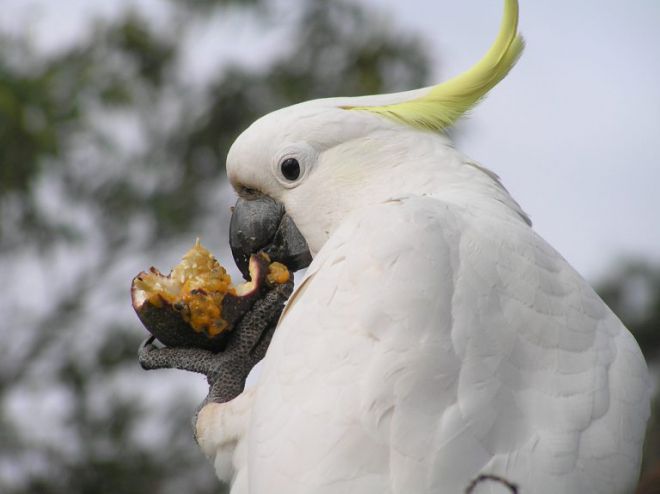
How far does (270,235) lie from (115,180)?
5318mm

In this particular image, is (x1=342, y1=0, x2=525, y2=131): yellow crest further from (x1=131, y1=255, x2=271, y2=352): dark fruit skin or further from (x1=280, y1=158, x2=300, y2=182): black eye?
(x1=131, y1=255, x2=271, y2=352): dark fruit skin

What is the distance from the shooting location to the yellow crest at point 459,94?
7.77 feet

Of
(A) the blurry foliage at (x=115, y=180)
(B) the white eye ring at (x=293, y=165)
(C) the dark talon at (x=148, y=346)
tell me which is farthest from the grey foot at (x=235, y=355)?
(A) the blurry foliage at (x=115, y=180)

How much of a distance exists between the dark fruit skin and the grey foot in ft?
0.05

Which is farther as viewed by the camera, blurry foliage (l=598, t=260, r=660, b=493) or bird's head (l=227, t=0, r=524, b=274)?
blurry foliage (l=598, t=260, r=660, b=493)

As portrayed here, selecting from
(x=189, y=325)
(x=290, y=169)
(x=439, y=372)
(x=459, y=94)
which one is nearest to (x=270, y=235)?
(x=290, y=169)

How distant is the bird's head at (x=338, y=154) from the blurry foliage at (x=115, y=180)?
434 cm

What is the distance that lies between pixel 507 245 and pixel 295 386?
20.0 inches

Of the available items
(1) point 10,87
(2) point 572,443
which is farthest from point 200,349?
(1) point 10,87

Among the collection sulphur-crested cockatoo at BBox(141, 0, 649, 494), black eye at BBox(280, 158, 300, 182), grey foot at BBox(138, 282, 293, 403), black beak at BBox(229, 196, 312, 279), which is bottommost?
sulphur-crested cockatoo at BBox(141, 0, 649, 494)

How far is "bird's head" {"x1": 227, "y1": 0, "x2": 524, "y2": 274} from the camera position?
7.57ft

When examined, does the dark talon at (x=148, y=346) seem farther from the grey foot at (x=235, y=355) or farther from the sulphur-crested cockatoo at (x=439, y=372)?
the sulphur-crested cockatoo at (x=439, y=372)

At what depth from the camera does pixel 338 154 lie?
2.33m

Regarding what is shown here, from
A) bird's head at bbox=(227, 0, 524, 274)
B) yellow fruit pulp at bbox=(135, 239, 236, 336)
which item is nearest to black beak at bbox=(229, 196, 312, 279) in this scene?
bird's head at bbox=(227, 0, 524, 274)
